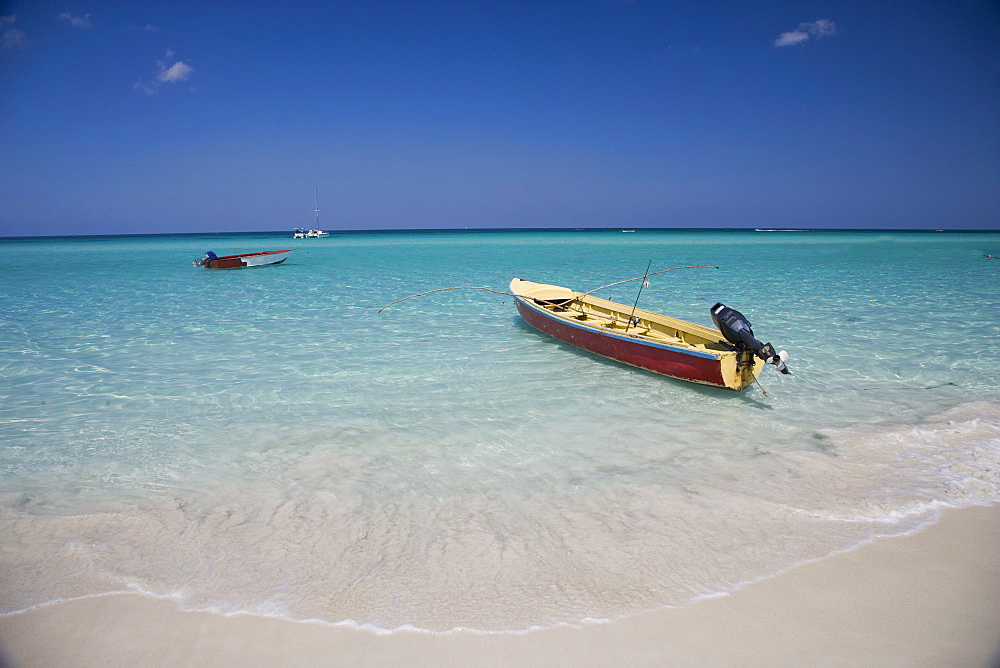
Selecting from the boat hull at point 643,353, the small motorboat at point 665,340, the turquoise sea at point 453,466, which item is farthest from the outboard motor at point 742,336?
the turquoise sea at point 453,466

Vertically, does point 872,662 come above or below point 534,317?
below

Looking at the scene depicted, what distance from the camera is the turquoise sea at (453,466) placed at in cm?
329

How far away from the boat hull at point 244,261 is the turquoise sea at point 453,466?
55.5 ft

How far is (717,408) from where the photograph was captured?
21.5ft

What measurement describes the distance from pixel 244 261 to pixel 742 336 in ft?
88.0

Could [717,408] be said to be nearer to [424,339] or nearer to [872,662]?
[872,662]

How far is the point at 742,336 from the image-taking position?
21.8ft

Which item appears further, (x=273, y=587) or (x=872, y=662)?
(x=273, y=587)

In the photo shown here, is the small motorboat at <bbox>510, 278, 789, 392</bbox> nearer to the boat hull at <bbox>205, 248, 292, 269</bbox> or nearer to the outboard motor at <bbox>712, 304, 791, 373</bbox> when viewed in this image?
the outboard motor at <bbox>712, 304, 791, 373</bbox>

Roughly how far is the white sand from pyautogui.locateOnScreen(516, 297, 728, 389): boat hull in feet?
12.5

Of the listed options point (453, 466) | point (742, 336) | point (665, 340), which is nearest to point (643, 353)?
point (665, 340)

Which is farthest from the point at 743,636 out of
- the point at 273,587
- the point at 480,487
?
the point at 273,587

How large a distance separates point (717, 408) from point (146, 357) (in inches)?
355

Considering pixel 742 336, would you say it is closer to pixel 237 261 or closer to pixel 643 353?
pixel 643 353
